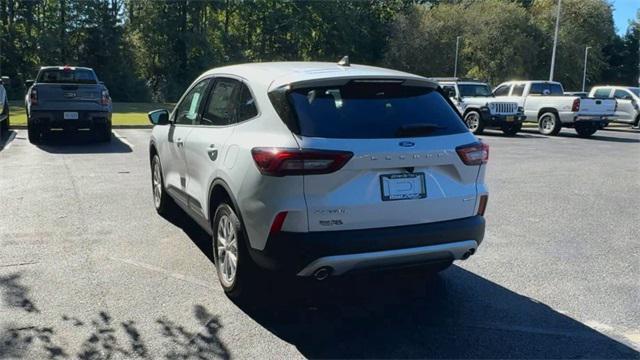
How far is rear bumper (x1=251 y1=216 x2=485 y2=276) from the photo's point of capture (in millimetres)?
3646

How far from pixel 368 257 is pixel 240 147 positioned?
1.19 meters

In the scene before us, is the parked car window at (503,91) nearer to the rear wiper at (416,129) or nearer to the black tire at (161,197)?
the black tire at (161,197)

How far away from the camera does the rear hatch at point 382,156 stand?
144 inches

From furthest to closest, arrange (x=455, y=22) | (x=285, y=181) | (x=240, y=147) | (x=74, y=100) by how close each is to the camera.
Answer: (x=455, y=22) < (x=74, y=100) < (x=240, y=147) < (x=285, y=181)

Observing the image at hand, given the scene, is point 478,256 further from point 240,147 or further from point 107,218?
point 107,218

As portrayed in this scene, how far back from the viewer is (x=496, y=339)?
378cm

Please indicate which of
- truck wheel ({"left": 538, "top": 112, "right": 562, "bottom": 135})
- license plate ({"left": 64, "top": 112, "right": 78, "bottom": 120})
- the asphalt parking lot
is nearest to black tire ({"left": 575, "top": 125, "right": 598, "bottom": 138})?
truck wheel ({"left": 538, "top": 112, "right": 562, "bottom": 135})

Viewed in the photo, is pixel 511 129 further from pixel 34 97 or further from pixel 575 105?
pixel 34 97

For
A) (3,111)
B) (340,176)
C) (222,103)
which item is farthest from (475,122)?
(340,176)

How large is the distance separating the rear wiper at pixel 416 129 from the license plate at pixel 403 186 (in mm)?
284

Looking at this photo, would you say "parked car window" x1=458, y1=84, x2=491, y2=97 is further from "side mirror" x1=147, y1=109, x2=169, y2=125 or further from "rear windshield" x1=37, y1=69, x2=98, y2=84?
"side mirror" x1=147, y1=109, x2=169, y2=125

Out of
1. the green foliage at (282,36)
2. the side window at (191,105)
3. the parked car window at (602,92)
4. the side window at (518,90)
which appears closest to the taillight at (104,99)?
the side window at (191,105)

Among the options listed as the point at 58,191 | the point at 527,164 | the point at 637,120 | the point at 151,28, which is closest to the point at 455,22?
the point at 151,28

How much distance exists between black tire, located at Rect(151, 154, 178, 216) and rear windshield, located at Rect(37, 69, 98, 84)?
27.5 feet
